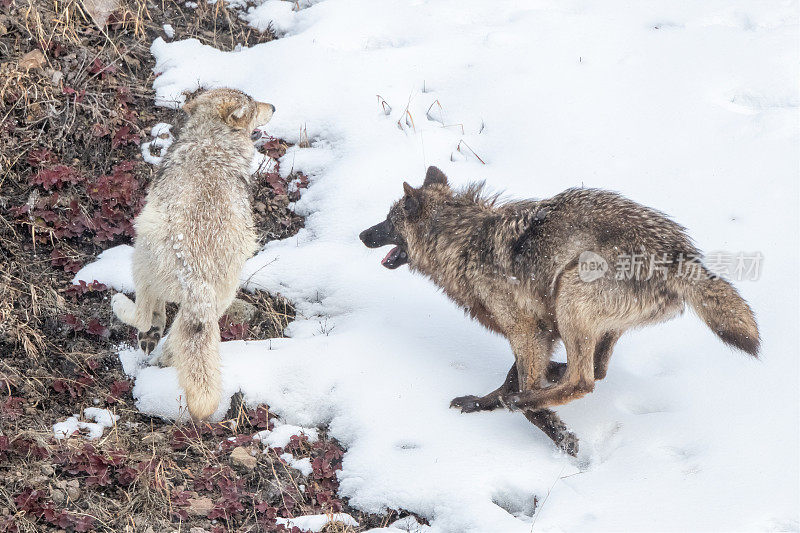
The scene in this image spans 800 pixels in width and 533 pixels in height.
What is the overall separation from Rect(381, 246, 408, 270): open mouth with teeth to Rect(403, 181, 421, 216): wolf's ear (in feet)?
1.18

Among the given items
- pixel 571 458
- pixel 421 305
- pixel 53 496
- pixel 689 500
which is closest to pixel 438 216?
pixel 421 305

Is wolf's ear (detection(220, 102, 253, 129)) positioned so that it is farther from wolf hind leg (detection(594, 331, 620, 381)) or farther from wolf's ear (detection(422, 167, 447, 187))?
wolf hind leg (detection(594, 331, 620, 381))

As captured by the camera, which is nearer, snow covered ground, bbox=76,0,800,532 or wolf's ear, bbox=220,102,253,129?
snow covered ground, bbox=76,0,800,532

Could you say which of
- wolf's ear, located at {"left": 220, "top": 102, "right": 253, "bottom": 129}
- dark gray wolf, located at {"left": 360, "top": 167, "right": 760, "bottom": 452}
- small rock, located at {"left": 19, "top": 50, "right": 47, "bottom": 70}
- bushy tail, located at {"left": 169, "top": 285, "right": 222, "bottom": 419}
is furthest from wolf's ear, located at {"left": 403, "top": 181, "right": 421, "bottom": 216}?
small rock, located at {"left": 19, "top": 50, "right": 47, "bottom": 70}

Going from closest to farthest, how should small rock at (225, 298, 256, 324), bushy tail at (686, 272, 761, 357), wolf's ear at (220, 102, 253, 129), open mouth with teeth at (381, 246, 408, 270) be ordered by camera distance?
bushy tail at (686, 272, 761, 357) → wolf's ear at (220, 102, 253, 129) → open mouth with teeth at (381, 246, 408, 270) → small rock at (225, 298, 256, 324)

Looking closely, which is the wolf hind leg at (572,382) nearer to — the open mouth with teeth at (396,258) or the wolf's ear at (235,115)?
the open mouth with teeth at (396,258)

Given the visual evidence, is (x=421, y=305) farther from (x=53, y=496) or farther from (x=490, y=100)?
(x=53, y=496)

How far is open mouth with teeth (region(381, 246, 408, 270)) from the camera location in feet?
20.7

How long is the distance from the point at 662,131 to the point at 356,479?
4842 millimetres

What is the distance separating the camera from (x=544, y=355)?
552 centimetres

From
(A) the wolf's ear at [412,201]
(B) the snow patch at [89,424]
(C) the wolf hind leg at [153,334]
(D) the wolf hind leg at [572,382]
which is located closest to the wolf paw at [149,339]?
(C) the wolf hind leg at [153,334]

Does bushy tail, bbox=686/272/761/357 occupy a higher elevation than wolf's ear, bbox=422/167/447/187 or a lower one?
lower

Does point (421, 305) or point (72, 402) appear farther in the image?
point (421, 305)

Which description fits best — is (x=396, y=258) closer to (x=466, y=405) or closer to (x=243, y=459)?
(x=466, y=405)
